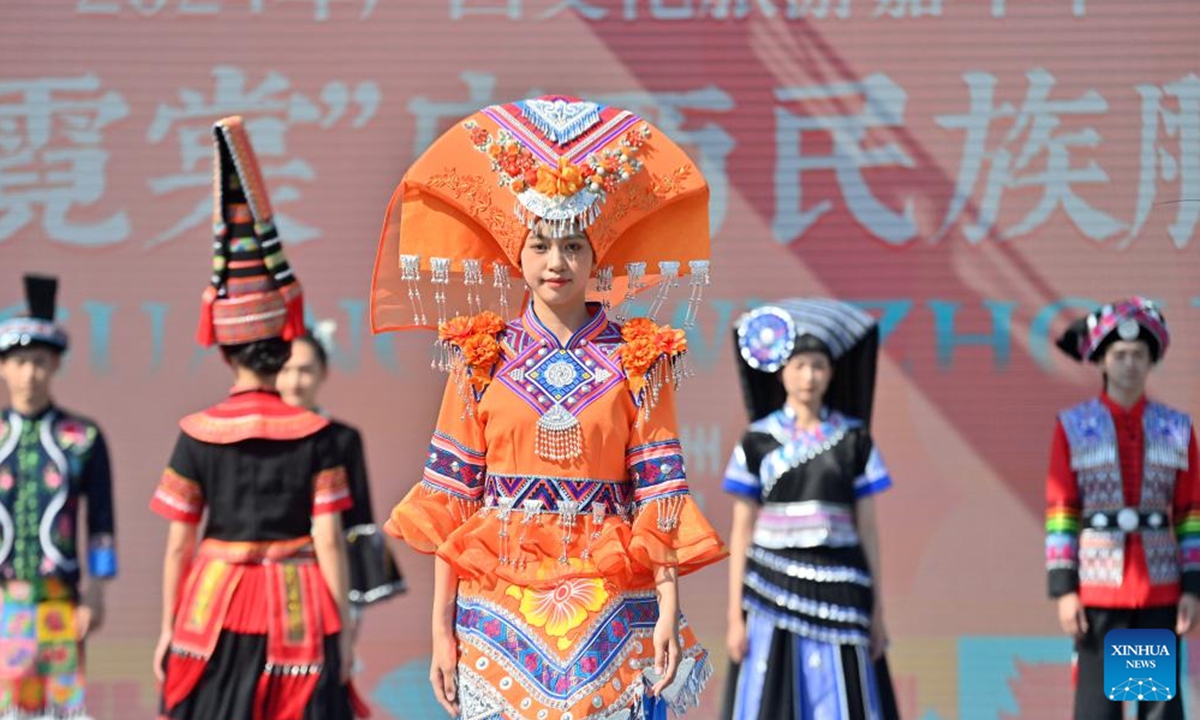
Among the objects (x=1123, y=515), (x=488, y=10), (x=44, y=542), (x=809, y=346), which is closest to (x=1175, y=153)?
(x=1123, y=515)

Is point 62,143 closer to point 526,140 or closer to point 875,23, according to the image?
point 875,23

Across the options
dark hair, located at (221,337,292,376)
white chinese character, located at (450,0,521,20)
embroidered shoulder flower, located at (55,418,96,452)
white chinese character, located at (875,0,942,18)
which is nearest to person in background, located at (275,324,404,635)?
embroidered shoulder flower, located at (55,418,96,452)

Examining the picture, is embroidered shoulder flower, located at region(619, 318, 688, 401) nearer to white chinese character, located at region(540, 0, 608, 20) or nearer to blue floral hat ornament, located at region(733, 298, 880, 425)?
blue floral hat ornament, located at region(733, 298, 880, 425)

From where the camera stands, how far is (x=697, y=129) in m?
6.38

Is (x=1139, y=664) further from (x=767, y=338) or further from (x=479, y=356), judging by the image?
(x=479, y=356)

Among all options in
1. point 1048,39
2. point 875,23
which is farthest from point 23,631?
point 1048,39

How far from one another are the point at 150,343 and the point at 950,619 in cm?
303

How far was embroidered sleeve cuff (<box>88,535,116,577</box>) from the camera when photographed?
494 cm

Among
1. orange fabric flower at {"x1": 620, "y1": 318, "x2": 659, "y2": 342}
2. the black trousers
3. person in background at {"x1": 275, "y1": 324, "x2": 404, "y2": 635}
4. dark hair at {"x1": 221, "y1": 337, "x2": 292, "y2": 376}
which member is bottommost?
the black trousers

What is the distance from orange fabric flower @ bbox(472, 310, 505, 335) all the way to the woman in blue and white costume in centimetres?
174

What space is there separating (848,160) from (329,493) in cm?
262

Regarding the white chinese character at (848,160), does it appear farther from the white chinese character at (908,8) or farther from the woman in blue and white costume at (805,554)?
the woman in blue and white costume at (805,554)

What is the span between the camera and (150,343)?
6395mm

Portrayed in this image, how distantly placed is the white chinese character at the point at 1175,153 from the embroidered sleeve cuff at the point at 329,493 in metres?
3.21
